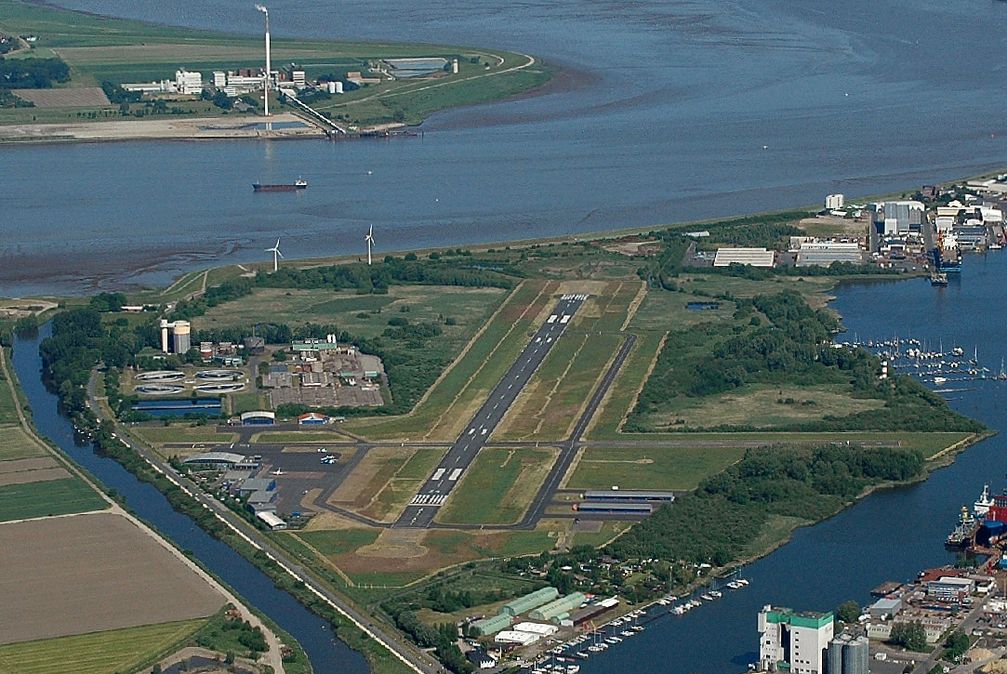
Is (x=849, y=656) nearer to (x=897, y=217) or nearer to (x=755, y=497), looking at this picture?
(x=755, y=497)

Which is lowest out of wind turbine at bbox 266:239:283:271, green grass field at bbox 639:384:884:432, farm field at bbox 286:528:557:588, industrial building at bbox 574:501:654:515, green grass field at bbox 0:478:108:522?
wind turbine at bbox 266:239:283:271

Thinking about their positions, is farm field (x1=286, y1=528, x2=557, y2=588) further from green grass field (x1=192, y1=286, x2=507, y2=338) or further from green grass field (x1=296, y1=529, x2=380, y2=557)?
green grass field (x1=192, y1=286, x2=507, y2=338)

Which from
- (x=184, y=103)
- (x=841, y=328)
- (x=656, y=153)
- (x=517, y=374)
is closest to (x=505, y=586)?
(x=517, y=374)

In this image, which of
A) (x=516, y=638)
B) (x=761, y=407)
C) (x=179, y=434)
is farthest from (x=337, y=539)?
(x=761, y=407)

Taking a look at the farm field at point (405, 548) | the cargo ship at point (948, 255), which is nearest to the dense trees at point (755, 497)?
the farm field at point (405, 548)

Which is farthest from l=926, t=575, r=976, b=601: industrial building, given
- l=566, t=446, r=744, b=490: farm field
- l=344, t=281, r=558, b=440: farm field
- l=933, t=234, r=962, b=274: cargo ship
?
l=933, t=234, r=962, b=274: cargo ship

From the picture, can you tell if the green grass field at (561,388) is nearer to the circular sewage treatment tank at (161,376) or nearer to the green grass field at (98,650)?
the circular sewage treatment tank at (161,376)
